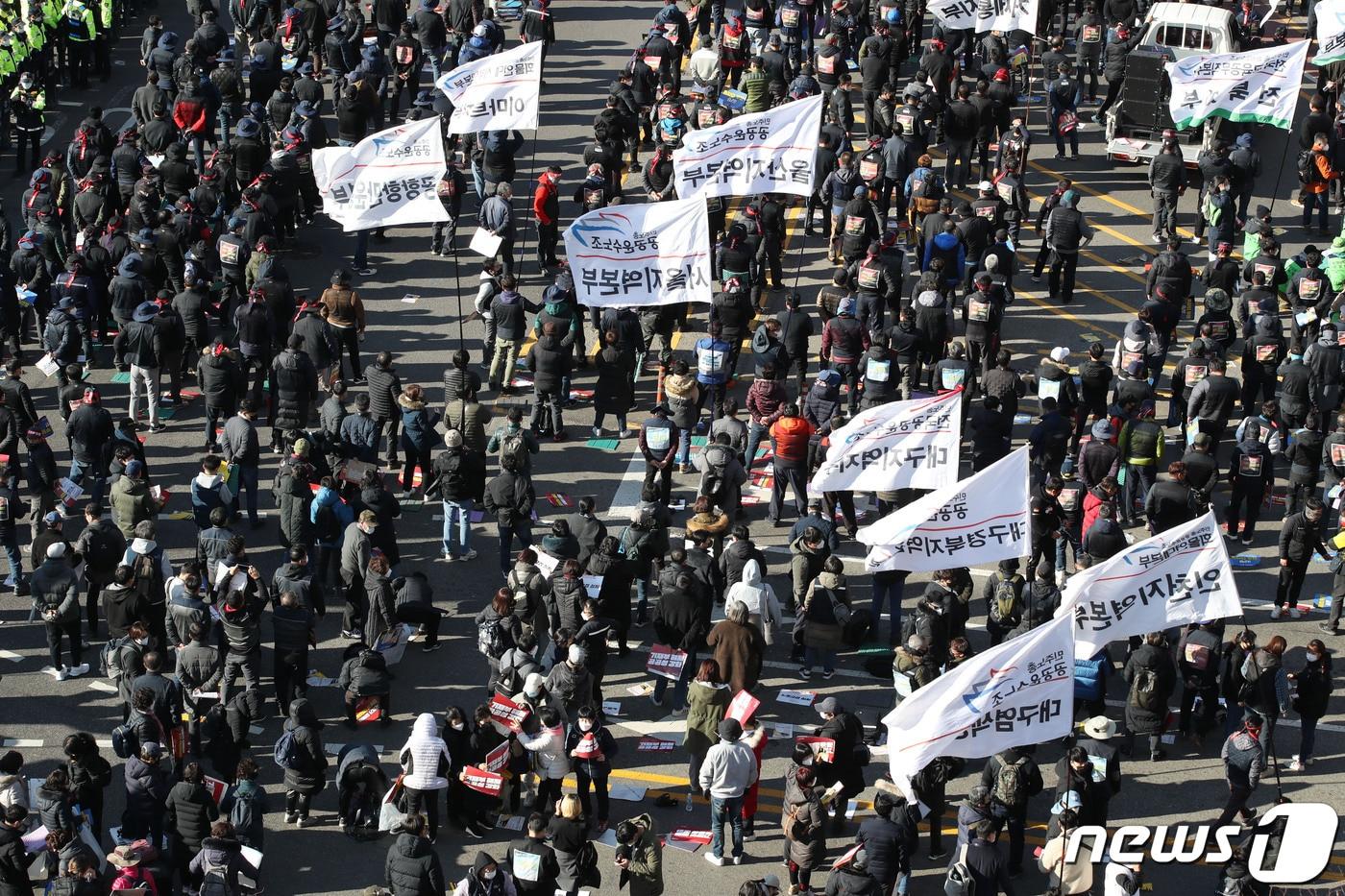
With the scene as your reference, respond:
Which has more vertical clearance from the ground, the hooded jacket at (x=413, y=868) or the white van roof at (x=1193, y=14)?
the white van roof at (x=1193, y=14)

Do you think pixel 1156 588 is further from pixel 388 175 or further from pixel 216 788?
pixel 388 175

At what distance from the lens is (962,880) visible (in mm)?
21531

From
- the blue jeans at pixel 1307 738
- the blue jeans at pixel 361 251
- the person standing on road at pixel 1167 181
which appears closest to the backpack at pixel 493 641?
the blue jeans at pixel 1307 738

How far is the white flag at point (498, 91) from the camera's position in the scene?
1255 inches

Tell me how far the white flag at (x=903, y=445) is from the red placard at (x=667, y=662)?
2519 millimetres

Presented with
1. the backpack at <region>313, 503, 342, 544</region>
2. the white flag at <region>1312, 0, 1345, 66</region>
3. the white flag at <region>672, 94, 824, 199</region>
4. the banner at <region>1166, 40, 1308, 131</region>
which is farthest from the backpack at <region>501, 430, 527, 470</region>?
the white flag at <region>1312, 0, 1345, 66</region>

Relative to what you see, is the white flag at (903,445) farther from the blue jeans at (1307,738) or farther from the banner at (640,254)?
the blue jeans at (1307,738)

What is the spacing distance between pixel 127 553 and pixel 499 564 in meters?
4.58

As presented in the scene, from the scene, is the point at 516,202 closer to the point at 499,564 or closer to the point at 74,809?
the point at 499,564

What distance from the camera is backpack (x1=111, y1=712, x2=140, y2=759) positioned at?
22.8 m

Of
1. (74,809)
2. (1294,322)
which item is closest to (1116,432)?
(1294,322)

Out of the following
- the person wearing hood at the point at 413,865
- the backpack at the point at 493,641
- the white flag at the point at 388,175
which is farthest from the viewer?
the white flag at the point at 388,175

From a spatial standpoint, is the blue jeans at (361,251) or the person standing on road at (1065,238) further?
the blue jeans at (361,251)

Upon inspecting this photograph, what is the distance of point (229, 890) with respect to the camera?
21328 millimetres
